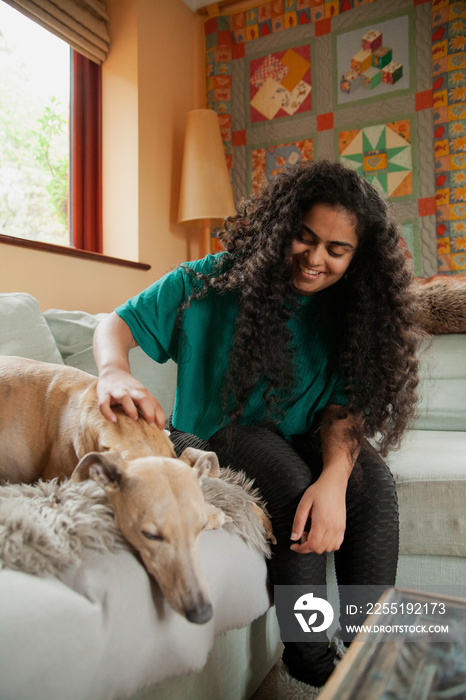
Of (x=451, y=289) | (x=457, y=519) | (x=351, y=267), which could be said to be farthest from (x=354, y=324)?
(x=451, y=289)

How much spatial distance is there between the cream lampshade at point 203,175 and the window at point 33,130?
2.01ft

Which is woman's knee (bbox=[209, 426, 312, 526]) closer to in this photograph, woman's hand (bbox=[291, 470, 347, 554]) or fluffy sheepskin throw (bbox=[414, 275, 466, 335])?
woman's hand (bbox=[291, 470, 347, 554])

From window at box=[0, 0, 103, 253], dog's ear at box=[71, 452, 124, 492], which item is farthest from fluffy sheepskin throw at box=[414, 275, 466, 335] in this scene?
window at box=[0, 0, 103, 253]

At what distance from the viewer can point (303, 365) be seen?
128 cm

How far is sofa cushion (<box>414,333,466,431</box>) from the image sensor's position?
1.94 metres

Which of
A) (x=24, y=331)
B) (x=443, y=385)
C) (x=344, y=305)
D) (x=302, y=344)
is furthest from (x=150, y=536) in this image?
(x=443, y=385)

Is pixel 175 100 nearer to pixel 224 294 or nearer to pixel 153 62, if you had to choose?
pixel 153 62

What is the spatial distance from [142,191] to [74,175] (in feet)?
1.13

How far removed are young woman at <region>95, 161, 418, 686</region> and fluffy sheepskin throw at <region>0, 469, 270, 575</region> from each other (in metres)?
0.30

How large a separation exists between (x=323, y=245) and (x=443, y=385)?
1091mm

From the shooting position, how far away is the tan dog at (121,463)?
728 millimetres

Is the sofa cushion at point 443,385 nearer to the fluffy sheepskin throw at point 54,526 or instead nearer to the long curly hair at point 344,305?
the long curly hair at point 344,305


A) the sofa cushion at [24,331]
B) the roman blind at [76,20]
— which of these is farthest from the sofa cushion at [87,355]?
the roman blind at [76,20]

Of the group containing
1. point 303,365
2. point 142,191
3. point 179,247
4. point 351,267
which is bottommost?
point 303,365
